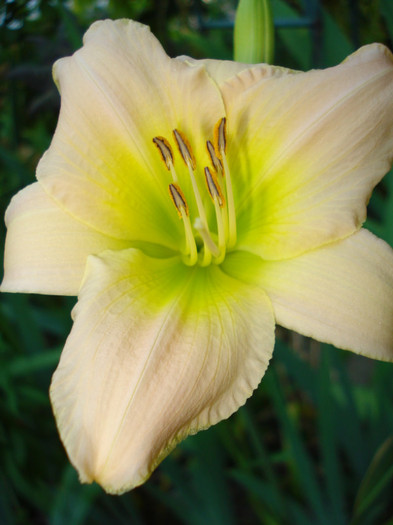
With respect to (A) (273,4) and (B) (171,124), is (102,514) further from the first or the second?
(A) (273,4)

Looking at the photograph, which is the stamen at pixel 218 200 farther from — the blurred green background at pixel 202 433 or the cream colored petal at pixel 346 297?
the blurred green background at pixel 202 433

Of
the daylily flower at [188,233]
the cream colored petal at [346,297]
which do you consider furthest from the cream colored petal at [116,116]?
the cream colored petal at [346,297]

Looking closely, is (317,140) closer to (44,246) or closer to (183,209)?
(183,209)

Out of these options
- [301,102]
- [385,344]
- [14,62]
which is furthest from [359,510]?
[14,62]

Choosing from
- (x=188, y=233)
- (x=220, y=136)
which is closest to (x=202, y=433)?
(x=188, y=233)

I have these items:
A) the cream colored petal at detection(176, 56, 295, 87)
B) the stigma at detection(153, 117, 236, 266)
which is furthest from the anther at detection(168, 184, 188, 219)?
the cream colored petal at detection(176, 56, 295, 87)
